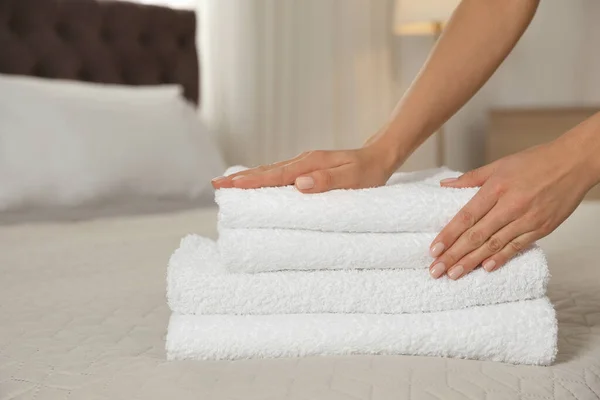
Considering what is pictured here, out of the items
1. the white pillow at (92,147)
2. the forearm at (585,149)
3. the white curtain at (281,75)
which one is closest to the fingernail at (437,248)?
the forearm at (585,149)

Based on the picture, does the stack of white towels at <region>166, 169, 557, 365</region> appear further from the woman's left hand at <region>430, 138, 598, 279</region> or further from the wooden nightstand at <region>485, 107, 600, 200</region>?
the wooden nightstand at <region>485, 107, 600, 200</region>

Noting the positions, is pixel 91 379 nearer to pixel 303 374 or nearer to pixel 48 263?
pixel 303 374

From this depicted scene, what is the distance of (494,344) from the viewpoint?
73 centimetres

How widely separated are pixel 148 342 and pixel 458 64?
1.93 ft

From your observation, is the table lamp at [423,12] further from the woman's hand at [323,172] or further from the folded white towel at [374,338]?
the folded white towel at [374,338]

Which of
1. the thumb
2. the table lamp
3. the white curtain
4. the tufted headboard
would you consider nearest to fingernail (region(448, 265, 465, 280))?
the thumb

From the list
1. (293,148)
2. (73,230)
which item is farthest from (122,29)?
(73,230)

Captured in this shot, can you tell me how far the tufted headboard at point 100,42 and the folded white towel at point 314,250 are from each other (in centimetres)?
184

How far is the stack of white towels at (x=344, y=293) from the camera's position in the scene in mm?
733

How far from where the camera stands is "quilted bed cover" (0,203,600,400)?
0.65 meters

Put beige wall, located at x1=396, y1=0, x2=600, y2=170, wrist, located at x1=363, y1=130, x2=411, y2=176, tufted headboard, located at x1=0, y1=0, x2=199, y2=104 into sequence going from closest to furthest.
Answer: wrist, located at x1=363, y1=130, x2=411, y2=176 → tufted headboard, located at x1=0, y1=0, x2=199, y2=104 → beige wall, located at x1=396, y1=0, x2=600, y2=170

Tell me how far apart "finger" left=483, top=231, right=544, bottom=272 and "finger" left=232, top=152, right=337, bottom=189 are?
0.73 feet

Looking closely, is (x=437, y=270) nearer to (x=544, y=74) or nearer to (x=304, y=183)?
(x=304, y=183)

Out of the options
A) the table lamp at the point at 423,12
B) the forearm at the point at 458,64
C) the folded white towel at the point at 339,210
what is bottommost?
the folded white towel at the point at 339,210
